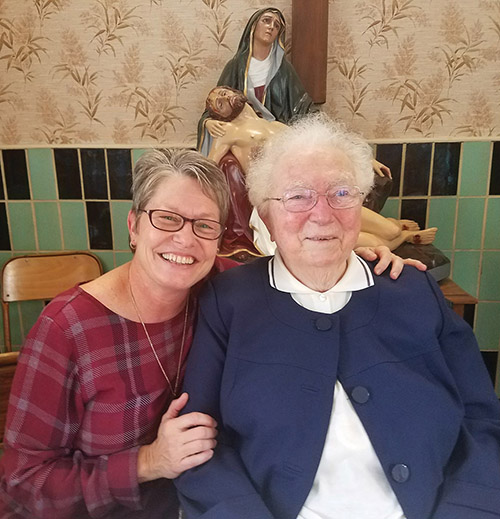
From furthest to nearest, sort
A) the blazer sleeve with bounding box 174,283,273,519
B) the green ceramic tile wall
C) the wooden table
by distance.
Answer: the green ceramic tile wall, the wooden table, the blazer sleeve with bounding box 174,283,273,519

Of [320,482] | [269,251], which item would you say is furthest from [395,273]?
[269,251]

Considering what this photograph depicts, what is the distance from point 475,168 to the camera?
2213 mm

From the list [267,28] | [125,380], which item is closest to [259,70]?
[267,28]

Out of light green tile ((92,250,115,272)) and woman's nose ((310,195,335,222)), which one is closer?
woman's nose ((310,195,335,222))

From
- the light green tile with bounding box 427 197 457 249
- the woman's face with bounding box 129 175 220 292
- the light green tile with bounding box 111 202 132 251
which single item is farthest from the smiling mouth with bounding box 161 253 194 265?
the light green tile with bounding box 427 197 457 249

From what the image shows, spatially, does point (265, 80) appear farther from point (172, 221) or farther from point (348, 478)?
point (348, 478)

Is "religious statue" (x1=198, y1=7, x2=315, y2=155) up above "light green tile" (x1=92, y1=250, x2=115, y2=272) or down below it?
above

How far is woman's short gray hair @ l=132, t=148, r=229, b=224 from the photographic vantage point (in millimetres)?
1012

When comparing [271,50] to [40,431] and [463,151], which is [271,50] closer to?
[463,151]

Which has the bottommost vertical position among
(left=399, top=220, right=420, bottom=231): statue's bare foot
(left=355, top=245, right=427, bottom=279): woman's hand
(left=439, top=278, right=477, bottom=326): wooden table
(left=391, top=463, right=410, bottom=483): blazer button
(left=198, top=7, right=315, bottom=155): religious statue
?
(left=439, top=278, right=477, bottom=326): wooden table

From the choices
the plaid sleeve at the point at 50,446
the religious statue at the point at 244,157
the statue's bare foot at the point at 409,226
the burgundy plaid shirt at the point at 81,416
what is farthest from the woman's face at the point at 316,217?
the statue's bare foot at the point at 409,226

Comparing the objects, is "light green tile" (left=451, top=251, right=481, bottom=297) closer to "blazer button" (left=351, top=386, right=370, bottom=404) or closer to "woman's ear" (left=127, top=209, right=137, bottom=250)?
"blazer button" (left=351, top=386, right=370, bottom=404)

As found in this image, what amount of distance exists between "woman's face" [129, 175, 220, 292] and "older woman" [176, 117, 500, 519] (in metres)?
0.12

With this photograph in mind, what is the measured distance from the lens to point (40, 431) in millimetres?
949
